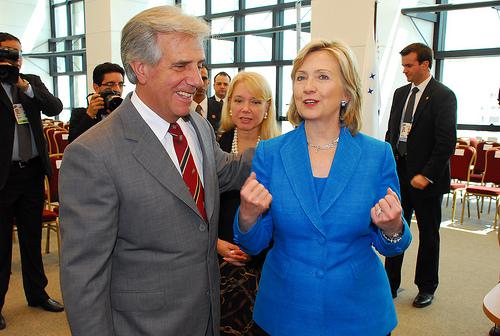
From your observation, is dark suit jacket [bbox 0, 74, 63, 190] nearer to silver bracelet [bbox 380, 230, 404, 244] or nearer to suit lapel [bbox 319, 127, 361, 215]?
suit lapel [bbox 319, 127, 361, 215]

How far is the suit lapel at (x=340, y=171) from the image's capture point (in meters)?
1.55

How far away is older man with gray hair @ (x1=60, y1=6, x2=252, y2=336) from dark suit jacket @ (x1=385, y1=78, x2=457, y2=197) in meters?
2.50

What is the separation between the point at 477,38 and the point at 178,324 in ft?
27.4

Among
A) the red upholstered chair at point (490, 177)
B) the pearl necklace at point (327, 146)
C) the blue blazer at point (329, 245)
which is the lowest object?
the red upholstered chair at point (490, 177)

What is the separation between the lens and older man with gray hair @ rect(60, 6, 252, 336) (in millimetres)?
1278

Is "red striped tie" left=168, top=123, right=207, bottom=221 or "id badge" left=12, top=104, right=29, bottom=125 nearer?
"red striped tie" left=168, top=123, right=207, bottom=221

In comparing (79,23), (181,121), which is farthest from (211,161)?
(79,23)

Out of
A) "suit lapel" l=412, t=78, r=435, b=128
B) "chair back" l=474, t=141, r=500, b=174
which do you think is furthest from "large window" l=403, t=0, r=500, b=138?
"suit lapel" l=412, t=78, r=435, b=128

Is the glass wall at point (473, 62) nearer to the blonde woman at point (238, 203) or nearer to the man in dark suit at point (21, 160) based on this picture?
the blonde woman at point (238, 203)

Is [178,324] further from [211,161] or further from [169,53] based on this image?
[169,53]

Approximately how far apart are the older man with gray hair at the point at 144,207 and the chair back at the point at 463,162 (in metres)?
5.77

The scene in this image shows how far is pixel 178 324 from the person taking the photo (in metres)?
1.44

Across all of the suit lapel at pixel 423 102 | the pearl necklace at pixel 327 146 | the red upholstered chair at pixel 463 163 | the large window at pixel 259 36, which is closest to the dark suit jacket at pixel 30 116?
the pearl necklace at pixel 327 146

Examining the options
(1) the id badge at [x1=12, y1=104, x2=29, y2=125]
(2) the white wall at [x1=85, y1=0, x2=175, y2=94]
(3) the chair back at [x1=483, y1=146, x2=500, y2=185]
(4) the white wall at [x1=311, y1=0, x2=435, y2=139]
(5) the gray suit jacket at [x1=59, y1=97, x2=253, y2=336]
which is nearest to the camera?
(5) the gray suit jacket at [x1=59, y1=97, x2=253, y2=336]
